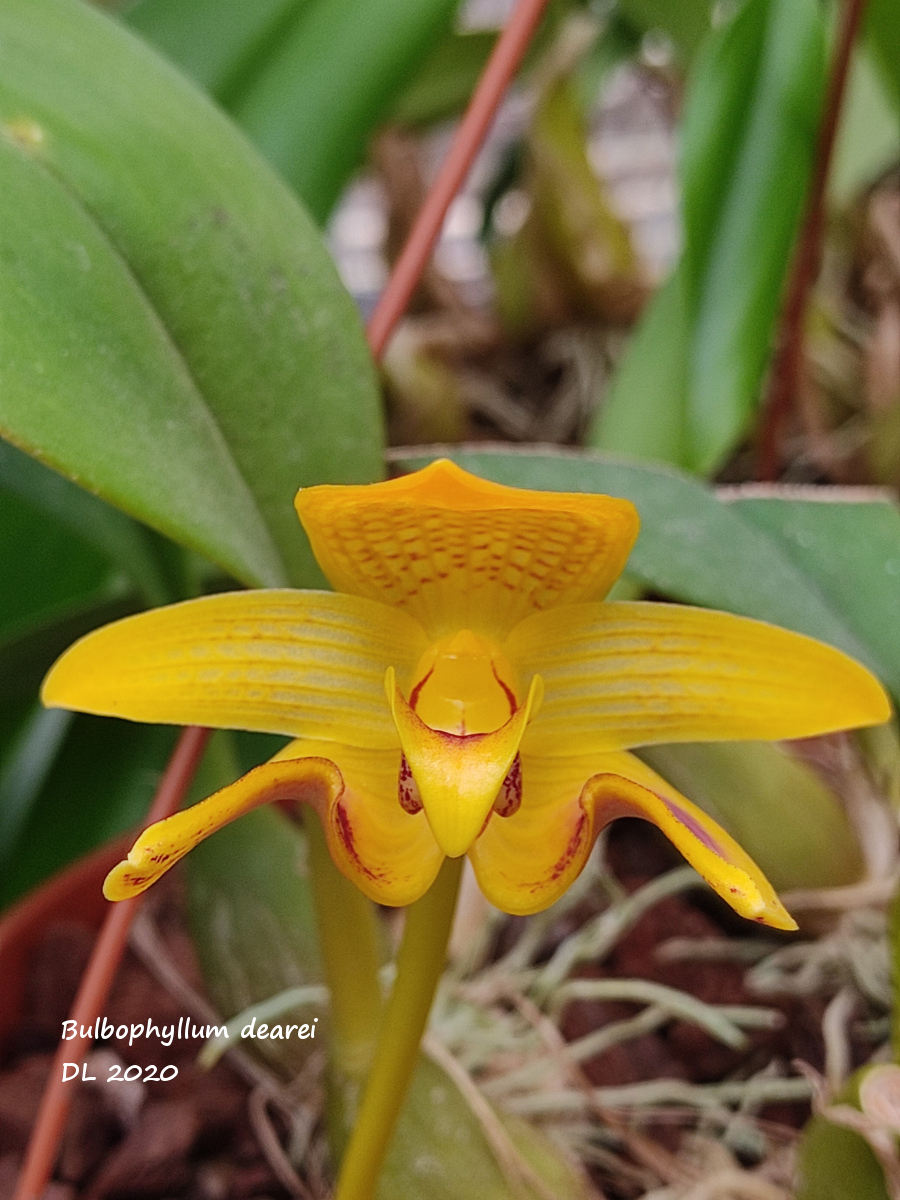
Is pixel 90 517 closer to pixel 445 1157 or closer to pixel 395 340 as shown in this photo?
pixel 445 1157

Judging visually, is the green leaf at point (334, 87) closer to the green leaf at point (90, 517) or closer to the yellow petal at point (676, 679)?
the green leaf at point (90, 517)

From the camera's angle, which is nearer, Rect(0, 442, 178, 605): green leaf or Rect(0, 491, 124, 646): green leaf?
Rect(0, 442, 178, 605): green leaf

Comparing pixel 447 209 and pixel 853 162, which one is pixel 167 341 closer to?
pixel 447 209

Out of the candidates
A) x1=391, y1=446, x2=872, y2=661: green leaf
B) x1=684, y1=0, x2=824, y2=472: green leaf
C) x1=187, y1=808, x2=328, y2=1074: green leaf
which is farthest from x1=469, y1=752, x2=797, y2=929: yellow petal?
x1=684, y1=0, x2=824, y2=472: green leaf

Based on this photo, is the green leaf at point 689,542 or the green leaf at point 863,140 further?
the green leaf at point 863,140

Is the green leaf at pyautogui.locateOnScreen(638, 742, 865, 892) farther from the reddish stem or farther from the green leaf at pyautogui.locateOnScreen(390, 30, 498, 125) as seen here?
the green leaf at pyautogui.locateOnScreen(390, 30, 498, 125)

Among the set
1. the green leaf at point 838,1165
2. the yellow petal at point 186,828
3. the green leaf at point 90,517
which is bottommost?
the green leaf at point 838,1165

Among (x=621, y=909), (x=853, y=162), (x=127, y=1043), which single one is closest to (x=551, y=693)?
(x=621, y=909)

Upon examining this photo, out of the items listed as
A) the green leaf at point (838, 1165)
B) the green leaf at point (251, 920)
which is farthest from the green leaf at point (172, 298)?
the green leaf at point (838, 1165)
